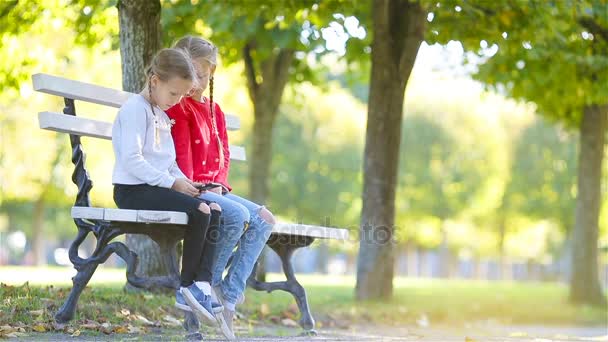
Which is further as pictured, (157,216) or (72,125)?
(72,125)

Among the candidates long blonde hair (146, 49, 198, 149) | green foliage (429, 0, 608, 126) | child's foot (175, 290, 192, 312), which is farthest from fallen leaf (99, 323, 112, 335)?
green foliage (429, 0, 608, 126)

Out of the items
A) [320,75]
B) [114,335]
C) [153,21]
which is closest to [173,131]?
[114,335]

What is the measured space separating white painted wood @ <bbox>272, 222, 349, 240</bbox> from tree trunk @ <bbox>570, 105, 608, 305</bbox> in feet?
29.9

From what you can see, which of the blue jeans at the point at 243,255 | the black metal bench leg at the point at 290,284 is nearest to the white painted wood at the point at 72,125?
the blue jeans at the point at 243,255

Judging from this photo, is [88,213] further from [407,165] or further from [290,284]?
[407,165]

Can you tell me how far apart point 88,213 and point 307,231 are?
1.57 meters

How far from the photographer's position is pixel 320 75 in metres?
16.4

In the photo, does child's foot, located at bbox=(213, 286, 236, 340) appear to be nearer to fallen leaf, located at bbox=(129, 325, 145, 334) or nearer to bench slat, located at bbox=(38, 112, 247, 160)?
fallen leaf, located at bbox=(129, 325, 145, 334)

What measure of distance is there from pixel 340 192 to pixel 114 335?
29957 mm

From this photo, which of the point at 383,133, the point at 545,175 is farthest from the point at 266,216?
the point at 545,175

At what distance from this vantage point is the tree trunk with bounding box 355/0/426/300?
34.9 feet

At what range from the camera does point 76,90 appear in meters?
6.05

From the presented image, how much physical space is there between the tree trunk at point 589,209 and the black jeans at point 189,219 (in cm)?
1057

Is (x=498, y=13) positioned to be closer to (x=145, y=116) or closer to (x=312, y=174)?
(x=145, y=116)
